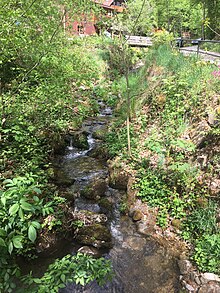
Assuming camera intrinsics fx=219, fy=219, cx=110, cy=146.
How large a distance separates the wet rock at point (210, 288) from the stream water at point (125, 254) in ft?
1.33

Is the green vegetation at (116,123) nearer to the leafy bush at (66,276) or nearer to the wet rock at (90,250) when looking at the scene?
the leafy bush at (66,276)

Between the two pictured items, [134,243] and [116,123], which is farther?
[116,123]

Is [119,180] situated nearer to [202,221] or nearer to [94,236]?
[94,236]

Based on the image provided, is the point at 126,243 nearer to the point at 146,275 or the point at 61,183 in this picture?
the point at 146,275

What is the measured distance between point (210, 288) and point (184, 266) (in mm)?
571

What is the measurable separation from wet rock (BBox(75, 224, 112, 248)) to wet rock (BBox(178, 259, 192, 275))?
4.59 feet

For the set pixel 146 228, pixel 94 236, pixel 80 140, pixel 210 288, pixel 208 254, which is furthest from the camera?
pixel 80 140

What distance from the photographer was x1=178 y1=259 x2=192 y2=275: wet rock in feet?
12.7

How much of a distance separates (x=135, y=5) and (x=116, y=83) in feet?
17.7

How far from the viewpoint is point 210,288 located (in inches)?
135

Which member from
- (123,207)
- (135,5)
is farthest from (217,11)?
(123,207)

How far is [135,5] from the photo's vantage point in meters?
7.04

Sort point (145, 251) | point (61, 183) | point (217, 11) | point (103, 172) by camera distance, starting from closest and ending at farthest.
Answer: point (145, 251)
point (61, 183)
point (103, 172)
point (217, 11)

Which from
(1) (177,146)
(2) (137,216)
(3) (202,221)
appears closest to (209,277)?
(3) (202,221)
